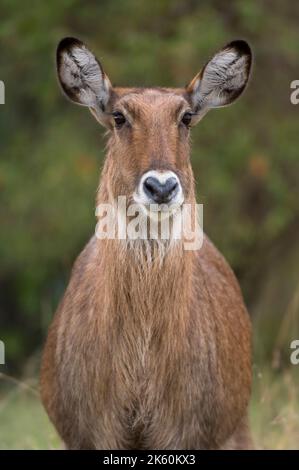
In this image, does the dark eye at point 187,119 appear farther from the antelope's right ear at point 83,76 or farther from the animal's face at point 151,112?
the antelope's right ear at point 83,76

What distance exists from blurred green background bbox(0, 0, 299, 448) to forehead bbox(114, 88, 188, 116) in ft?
21.8

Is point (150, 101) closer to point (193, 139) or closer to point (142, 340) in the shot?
point (142, 340)

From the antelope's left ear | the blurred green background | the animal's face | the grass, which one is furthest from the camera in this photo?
the blurred green background

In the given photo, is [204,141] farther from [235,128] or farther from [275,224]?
[275,224]

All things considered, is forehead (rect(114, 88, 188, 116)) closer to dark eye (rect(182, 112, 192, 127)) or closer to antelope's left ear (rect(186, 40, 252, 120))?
dark eye (rect(182, 112, 192, 127))

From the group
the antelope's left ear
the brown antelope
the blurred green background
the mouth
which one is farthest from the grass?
the blurred green background

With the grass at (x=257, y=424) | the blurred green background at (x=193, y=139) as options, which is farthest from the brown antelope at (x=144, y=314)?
the blurred green background at (x=193, y=139)

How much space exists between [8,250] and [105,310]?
28.8ft

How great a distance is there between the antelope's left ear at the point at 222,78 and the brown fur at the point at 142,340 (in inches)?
5.5

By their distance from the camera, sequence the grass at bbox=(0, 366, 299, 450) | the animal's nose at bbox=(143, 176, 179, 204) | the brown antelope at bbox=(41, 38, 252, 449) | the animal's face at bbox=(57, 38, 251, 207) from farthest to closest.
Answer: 1. the grass at bbox=(0, 366, 299, 450)
2. the brown antelope at bbox=(41, 38, 252, 449)
3. the animal's face at bbox=(57, 38, 251, 207)
4. the animal's nose at bbox=(143, 176, 179, 204)

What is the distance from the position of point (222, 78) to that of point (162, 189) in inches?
52.7

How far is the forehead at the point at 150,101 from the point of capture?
7.27 m

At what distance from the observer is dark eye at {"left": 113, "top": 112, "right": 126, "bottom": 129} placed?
7.38m

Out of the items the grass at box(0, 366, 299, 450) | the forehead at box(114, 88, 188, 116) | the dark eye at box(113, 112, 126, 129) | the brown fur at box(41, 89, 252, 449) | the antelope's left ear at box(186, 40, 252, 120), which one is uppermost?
the antelope's left ear at box(186, 40, 252, 120)
